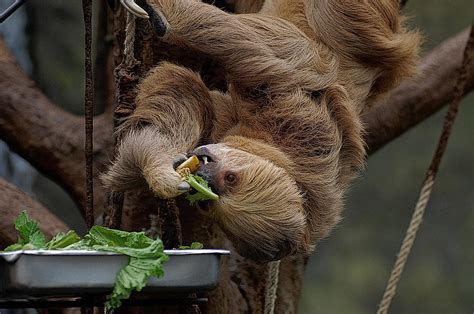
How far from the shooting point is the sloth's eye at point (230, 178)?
3.00m

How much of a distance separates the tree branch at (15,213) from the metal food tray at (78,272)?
4.81ft

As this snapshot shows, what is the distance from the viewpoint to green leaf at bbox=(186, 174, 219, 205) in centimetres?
287

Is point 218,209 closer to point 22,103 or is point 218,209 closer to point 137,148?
point 137,148

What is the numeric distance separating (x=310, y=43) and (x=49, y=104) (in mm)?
1510

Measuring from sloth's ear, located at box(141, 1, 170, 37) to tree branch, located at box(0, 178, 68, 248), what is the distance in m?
1.23

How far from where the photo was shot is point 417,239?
12328 mm

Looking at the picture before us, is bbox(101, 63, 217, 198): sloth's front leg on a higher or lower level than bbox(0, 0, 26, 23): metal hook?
lower

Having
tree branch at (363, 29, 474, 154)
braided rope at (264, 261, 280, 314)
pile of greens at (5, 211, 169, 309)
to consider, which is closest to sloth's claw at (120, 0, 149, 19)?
pile of greens at (5, 211, 169, 309)

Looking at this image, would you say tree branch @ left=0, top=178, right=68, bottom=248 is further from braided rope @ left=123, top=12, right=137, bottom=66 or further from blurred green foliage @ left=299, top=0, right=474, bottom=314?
blurred green foliage @ left=299, top=0, right=474, bottom=314

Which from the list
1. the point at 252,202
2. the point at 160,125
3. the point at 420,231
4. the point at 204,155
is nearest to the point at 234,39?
the point at 160,125

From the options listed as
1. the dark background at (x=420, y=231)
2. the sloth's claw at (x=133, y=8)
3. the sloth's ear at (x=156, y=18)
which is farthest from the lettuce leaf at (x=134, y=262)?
the dark background at (x=420, y=231)

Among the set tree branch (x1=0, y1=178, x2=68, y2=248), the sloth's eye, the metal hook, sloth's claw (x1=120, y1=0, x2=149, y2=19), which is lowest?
tree branch (x1=0, y1=178, x2=68, y2=248)

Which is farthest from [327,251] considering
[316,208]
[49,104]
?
[316,208]

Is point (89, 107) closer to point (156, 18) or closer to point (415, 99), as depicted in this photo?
point (156, 18)
